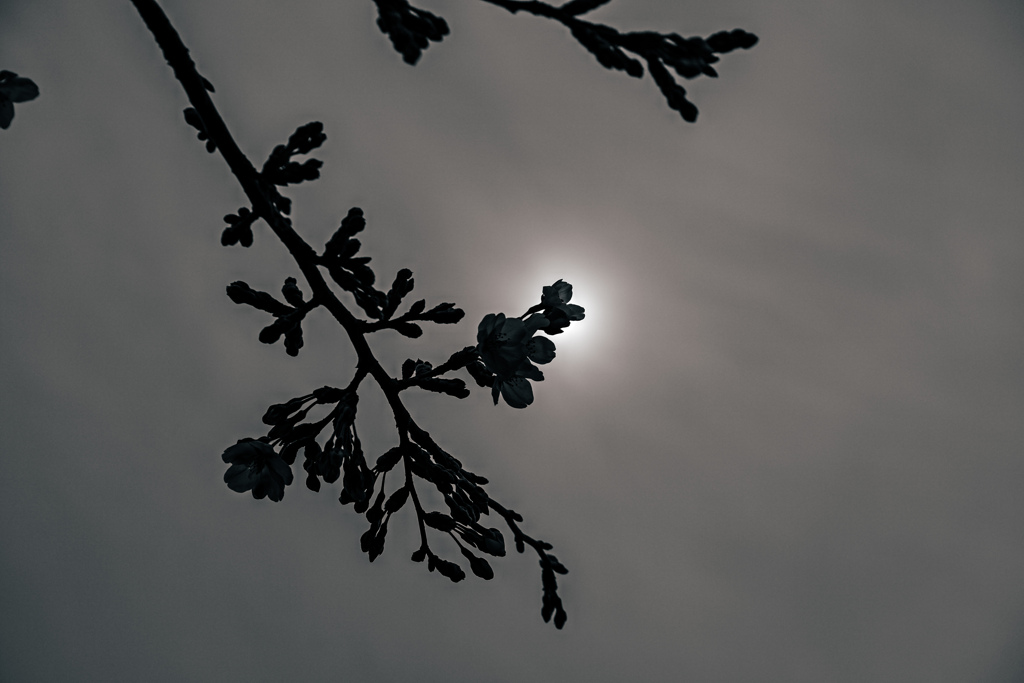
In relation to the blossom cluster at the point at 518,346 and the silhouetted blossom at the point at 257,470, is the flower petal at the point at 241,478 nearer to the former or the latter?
the silhouetted blossom at the point at 257,470

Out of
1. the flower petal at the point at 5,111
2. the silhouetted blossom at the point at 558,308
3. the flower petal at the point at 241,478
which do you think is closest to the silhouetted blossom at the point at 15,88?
the flower petal at the point at 5,111

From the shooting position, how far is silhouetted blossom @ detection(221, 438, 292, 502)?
6.86 ft

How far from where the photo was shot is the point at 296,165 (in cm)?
205

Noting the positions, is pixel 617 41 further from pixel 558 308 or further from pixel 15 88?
pixel 15 88

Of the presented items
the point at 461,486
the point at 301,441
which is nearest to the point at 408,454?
the point at 461,486

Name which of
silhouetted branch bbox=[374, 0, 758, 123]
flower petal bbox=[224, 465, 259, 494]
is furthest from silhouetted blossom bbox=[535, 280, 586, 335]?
flower petal bbox=[224, 465, 259, 494]

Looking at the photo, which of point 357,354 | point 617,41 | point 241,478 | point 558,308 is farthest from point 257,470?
point 617,41

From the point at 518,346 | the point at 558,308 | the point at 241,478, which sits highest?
the point at 558,308

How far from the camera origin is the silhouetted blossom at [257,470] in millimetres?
2092

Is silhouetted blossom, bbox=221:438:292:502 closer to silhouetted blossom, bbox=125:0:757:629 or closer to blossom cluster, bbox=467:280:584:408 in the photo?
silhouetted blossom, bbox=125:0:757:629

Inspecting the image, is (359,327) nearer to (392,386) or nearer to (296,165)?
(392,386)

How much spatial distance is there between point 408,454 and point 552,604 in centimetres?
90

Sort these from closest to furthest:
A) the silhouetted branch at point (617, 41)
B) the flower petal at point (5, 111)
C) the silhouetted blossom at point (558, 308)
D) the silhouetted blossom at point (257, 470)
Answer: the silhouetted branch at point (617, 41) → the flower petal at point (5, 111) → the silhouetted blossom at point (257, 470) → the silhouetted blossom at point (558, 308)

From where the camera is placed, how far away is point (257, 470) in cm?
218
